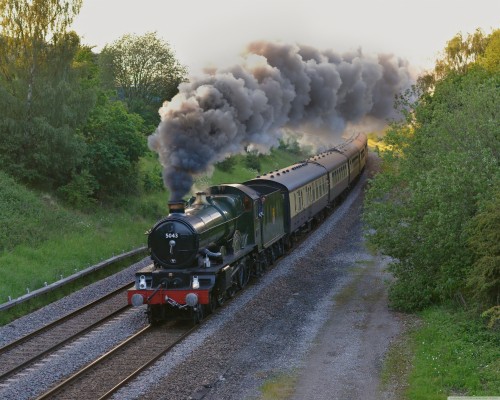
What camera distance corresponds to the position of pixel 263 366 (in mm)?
15180

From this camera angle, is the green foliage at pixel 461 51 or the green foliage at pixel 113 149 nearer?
the green foliage at pixel 113 149

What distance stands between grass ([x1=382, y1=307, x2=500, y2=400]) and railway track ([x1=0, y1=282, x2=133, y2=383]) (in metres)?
7.95

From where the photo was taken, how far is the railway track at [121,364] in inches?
541

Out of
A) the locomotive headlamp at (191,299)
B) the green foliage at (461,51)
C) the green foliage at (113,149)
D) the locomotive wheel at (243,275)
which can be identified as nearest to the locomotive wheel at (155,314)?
the locomotive headlamp at (191,299)

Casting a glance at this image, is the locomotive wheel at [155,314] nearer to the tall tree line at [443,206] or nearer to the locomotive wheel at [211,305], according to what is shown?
the locomotive wheel at [211,305]

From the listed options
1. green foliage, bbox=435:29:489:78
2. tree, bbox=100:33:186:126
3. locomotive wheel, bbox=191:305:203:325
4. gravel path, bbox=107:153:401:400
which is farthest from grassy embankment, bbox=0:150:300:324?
green foliage, bbox=435:29:489:78

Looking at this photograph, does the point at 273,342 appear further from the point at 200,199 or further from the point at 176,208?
the point at 200,199

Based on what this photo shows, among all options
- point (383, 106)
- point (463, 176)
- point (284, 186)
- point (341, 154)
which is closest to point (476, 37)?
point (341, 154)

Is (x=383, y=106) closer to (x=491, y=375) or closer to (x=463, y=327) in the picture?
(x=463, y=327)

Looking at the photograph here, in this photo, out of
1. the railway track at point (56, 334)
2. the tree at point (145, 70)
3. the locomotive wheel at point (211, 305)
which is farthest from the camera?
the tree at point (145, 70)

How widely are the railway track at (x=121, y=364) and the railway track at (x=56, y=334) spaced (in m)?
1.66

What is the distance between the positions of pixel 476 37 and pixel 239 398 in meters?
56.0

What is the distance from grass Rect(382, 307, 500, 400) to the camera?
12969 mm

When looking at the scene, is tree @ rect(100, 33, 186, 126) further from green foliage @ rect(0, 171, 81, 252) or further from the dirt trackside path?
the dirt trackside path
